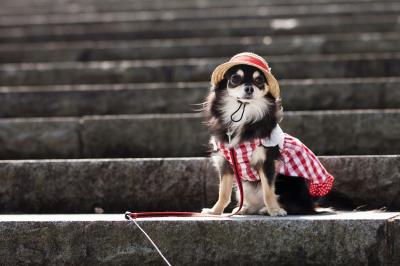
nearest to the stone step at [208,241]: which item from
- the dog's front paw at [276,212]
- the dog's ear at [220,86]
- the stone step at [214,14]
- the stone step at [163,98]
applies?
the dog's front paw at [276,212]

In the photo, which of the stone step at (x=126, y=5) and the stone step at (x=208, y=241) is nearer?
the stone step at (x=208, y=241)

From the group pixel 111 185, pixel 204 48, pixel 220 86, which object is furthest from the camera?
pixel 204 48

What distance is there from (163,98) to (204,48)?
2051 millimetres

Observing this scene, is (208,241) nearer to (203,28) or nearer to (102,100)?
(102,100)

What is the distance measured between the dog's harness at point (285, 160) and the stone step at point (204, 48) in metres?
4.29

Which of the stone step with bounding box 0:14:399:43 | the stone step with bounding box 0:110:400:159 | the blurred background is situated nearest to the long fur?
the blurred background

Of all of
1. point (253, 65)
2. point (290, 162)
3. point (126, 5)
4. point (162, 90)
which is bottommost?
point (290, 162)

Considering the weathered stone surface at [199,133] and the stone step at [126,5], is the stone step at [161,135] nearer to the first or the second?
the weathered stone surface at [199,133]

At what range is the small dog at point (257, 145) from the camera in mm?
4293

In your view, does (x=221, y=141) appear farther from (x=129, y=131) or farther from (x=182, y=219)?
(x=129, y=131)

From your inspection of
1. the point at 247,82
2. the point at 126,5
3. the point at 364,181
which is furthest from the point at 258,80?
the point at 126,5

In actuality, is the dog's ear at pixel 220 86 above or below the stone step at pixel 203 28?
below

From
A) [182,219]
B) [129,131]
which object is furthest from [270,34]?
[182,219]

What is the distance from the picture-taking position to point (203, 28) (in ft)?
33.2
